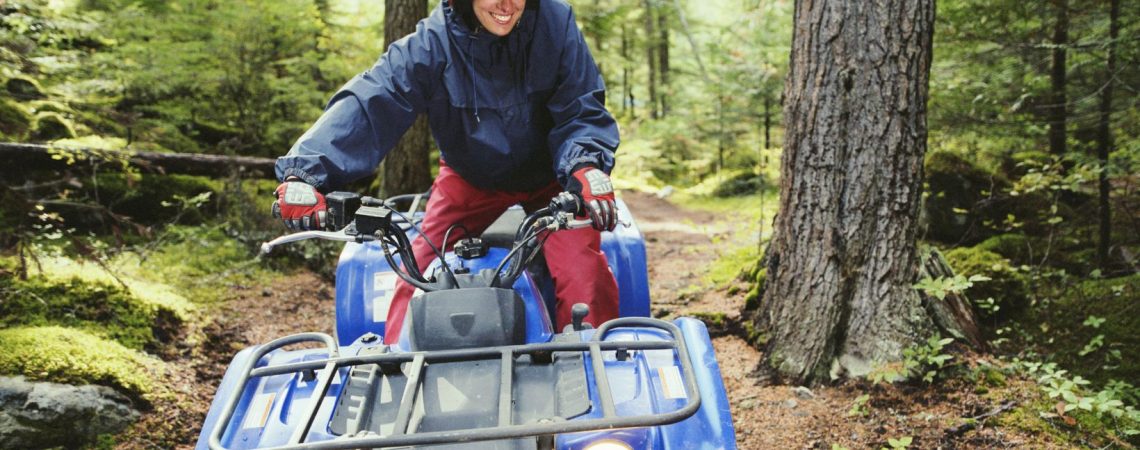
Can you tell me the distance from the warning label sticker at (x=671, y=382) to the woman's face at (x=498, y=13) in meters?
1.38

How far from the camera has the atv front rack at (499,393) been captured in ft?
4.78

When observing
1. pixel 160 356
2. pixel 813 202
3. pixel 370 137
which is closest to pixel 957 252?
pixel 813 202

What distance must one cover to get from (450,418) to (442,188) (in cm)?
162

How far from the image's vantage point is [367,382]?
77.0 inches

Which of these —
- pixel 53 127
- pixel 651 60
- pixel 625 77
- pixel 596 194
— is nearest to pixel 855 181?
pixel 596 194

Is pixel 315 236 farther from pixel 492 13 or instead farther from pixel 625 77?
pixel 625 77

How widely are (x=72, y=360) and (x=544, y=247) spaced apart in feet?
8.05

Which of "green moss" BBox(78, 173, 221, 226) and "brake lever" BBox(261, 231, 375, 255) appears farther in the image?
"green moss" BBox(78, 173, 221, 226)

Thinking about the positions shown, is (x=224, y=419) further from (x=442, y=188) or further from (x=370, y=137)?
(x=442, y=188)

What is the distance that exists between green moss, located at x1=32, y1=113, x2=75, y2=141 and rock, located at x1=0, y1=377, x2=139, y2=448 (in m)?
4.13

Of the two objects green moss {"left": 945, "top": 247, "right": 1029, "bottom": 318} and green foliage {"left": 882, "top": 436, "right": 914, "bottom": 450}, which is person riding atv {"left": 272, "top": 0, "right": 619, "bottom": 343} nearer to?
green foliage {"left": 882, "top": 436, "right": 914, "bottom": 450}

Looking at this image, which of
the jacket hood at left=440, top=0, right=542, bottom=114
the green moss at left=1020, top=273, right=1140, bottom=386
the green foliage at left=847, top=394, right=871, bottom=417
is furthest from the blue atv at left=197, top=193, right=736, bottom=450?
the green moss at left=1020, top=273, right=1140, bottom=386

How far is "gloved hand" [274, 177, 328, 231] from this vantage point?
2.22m

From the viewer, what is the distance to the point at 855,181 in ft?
10.9
